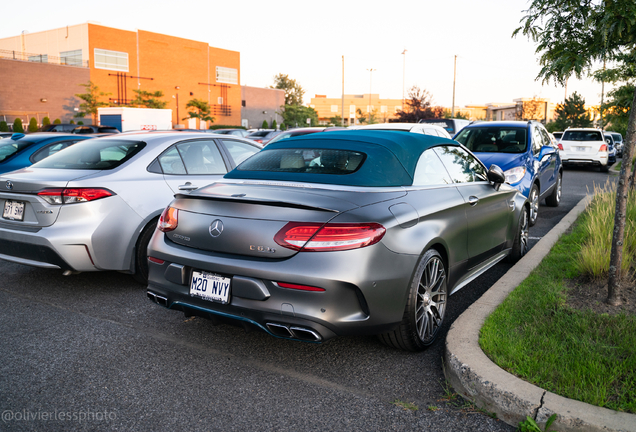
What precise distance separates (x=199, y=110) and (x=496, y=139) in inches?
2086

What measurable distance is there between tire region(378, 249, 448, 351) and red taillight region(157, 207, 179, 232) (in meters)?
1.68

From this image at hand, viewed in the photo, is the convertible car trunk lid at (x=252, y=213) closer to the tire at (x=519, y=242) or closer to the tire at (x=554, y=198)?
the tire at (x=519, y=242)

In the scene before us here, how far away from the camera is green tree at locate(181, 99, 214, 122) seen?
186ft

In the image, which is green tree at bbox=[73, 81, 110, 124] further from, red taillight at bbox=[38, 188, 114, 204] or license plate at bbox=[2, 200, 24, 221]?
red taillight at bbox=[38, 188, 114, 204]

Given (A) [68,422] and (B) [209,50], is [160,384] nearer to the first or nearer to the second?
(A) [68,422]

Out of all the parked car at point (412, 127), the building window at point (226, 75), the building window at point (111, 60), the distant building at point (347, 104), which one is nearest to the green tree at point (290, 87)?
the distant building at point (347, 104)

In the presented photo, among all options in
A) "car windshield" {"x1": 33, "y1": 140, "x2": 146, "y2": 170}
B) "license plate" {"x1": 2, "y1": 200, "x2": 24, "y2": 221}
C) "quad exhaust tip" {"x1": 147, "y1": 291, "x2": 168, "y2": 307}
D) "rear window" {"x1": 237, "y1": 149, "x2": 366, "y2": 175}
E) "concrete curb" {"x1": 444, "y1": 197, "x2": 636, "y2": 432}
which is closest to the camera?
"concrete curb" {"x1": 444, "y1": 197, "x2": 636, "y2": 432}

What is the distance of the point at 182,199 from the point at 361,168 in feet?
4.33

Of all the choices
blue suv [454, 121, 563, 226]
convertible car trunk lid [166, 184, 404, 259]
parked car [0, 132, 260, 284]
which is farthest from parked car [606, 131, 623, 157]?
convertible car trunk lid [166, 184, 404, 259]

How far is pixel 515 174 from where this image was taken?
28.0 feet

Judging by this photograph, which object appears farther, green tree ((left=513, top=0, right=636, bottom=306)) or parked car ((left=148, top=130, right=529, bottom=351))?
green tree ((left=513, top=0, right=636, bottom=306))

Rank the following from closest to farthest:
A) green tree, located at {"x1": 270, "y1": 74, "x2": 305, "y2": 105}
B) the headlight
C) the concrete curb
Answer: the concrete curb, the headlight, green tree, located at {"x1": 270, "y1": 74, "x2": 305, "y2": 105}

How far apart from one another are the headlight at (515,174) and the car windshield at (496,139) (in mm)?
900

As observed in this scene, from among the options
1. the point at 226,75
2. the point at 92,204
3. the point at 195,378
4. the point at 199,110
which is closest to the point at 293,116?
the point at 226,75
